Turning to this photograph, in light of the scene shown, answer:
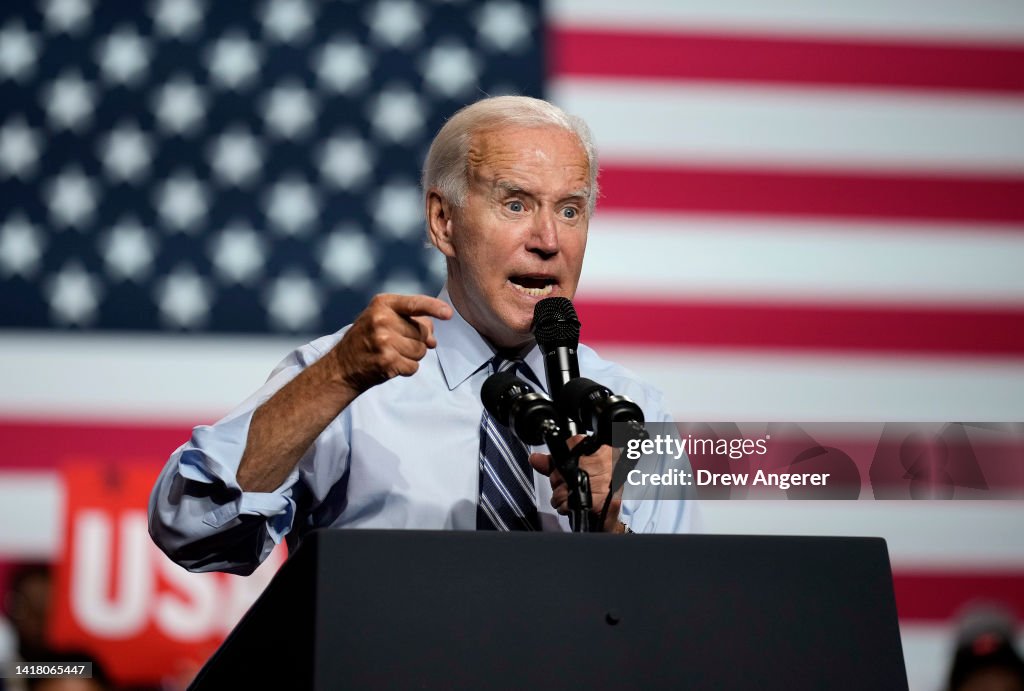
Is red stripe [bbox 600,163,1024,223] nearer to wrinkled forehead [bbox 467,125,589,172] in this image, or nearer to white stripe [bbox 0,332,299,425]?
white stripe [bbox 0,332,299,425]

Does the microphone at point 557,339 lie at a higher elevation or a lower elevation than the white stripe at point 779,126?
lower

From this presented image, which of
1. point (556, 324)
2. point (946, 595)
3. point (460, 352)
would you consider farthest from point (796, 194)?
point (556, 324)

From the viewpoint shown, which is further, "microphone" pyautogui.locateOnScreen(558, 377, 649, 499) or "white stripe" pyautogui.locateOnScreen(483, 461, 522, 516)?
"white stripe" pyautogui.locateOnScreen(483, 461, 522, 516)

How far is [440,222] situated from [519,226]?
19 cm

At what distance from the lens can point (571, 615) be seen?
859 millimetres

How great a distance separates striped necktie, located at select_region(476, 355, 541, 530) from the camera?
57.2 inches

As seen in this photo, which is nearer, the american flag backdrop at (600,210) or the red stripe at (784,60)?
the american flag backdrop at (600,210)

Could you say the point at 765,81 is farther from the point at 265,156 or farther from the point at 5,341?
the point at 5,341

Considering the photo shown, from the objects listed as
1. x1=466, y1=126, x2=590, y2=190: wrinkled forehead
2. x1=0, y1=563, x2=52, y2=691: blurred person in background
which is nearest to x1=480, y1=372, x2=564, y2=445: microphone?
x1=466, y1=126, x2=590, y2=190: wrinkled forehead

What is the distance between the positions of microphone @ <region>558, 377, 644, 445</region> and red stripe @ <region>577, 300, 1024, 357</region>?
7.12 ft

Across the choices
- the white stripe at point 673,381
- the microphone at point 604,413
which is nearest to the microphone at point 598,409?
the microphone at point 604,413

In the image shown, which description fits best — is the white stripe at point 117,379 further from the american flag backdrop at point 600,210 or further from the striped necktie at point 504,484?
the striped necktie at point 504,484

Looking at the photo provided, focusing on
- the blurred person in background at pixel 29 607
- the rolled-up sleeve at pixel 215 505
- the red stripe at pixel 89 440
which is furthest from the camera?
the red stripe at pixel 89 440

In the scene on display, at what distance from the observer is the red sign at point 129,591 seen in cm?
299
